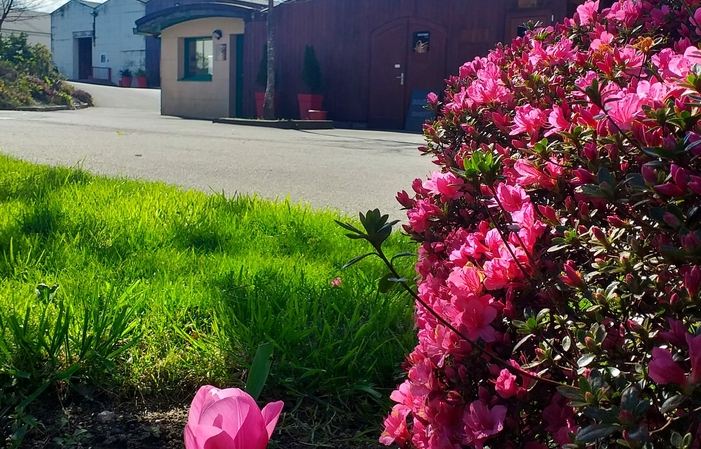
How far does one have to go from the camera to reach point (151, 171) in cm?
716

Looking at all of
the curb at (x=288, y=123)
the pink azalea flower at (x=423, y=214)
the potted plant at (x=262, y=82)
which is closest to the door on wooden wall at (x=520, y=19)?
the curb at (x=288, y=123)

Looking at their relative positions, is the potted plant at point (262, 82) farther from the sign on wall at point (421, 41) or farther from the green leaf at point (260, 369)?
the green leaf at point (260, 369)

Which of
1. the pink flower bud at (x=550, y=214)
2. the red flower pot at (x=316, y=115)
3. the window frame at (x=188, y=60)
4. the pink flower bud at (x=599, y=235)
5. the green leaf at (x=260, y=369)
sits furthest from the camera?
the window frame at (x=188, y=60)

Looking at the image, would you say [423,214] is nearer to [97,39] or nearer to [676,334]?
[676,334]

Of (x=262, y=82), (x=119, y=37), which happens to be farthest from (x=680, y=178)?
(x=119, y=37)

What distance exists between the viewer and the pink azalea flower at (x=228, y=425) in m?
0.61

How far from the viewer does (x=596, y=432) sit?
833 mm

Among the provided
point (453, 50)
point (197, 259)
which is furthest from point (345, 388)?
point (453, 50)

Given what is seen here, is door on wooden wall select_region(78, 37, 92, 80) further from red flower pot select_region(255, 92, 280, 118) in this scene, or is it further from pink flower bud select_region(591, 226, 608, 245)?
pink flower bud select_region(591, 226, 608, 245)

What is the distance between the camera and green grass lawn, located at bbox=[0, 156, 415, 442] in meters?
1.96

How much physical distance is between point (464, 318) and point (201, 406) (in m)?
0.58

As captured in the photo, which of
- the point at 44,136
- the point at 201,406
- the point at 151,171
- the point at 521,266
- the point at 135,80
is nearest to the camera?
the point at 201,406

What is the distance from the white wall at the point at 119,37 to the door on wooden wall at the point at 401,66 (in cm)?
3251

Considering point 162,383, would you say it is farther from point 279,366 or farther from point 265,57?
point 265,57
